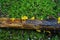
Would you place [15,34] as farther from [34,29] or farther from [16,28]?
[34,29]

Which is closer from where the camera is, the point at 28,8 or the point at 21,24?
the point at 21,24

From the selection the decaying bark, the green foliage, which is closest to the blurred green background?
the green foliage

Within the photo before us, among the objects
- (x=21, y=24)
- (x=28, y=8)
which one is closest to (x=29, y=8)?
(x=28, y=8)

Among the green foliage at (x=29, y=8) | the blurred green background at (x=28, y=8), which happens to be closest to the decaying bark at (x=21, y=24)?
the blurred green background at (x=28, y=8)

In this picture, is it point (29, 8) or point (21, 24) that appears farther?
point (29, 8)

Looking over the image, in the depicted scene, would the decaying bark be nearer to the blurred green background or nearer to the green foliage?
the blurred green background

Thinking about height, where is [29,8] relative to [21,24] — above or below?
above

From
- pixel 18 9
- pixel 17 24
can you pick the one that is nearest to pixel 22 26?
pixel 17 24

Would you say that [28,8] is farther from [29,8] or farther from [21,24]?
[21,24]

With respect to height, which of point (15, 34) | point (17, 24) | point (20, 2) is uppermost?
point (20, 2)
